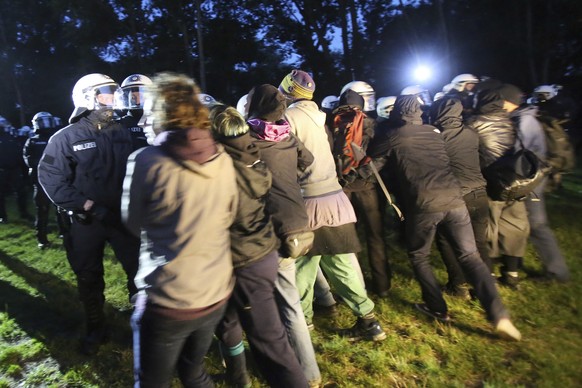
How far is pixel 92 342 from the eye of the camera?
3631mm

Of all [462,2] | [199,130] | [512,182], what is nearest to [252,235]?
[199,130]

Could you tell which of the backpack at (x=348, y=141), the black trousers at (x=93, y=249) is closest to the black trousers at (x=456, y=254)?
the backpack at (x=348, y=141)

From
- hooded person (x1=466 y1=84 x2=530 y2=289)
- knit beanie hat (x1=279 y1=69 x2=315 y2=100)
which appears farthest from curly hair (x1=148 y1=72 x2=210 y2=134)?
hooded person (x1=466 y1=84 x2=530 y2=289)

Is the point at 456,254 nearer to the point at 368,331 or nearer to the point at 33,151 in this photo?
the point at 368,331

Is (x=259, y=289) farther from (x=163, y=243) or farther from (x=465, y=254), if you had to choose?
(x=465, y=254)

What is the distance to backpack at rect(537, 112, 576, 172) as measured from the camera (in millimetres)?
4309

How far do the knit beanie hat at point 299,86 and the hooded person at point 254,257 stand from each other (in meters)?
1.10

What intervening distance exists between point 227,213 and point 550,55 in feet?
72.8

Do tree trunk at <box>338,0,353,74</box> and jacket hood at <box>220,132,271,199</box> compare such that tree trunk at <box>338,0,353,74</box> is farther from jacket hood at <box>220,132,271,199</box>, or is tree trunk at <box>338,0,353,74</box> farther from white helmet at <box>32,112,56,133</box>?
jacket hood at <box>220,132,271,199</box>

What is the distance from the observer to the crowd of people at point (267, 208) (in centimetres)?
194

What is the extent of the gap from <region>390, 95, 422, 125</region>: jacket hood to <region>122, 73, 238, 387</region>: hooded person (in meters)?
2.02

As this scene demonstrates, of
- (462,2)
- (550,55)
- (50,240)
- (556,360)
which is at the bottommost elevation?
(556,360)

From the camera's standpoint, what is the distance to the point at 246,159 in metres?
2.29

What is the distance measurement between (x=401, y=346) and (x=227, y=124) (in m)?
2.41
